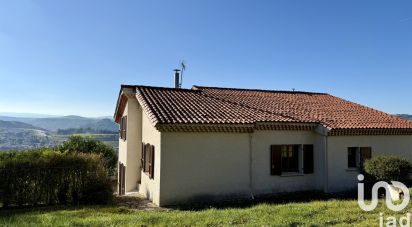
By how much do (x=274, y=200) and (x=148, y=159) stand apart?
5.93m

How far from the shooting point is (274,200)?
14.6m

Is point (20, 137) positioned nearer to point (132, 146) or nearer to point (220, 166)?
point (132, 146)

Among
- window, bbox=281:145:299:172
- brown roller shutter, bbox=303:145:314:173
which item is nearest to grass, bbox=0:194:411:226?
window, bbox=281:145:299:172

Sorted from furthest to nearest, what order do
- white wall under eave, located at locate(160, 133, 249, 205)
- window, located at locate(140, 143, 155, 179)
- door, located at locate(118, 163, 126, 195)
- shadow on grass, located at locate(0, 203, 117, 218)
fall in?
door, located at locate(118, 163, 126, 195)
window, located at locate(140, 143, 155, 179)
white wall under eave, located at locate(160, 133, 249, 205)
shadow on grass, located at locate(0, 203, 117, 218)

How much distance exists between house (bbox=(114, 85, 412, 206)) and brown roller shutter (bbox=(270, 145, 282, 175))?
1.8 inches

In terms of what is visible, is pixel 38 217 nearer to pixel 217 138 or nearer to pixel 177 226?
pixel 177 226

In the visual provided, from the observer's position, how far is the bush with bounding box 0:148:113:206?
12.5 m

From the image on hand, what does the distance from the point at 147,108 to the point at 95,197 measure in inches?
164

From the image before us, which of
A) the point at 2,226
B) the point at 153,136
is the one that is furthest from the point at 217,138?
the point at 2,226

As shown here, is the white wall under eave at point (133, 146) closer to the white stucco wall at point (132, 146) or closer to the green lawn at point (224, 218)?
the white stucco wall at point (132, 146)

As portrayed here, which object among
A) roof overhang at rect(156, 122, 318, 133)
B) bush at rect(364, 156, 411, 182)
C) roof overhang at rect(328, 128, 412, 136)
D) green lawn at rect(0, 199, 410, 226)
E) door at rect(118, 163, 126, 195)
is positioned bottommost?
Result: door at rect(118, 163, 126, 195)

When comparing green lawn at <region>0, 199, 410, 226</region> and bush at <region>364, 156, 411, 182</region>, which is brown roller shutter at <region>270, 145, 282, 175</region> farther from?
green lawn at <region>0, 199, 410, 226</region>

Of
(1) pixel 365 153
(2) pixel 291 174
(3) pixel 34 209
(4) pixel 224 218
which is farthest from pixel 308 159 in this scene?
(3) pixel 34 209

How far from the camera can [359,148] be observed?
17.5 meters
